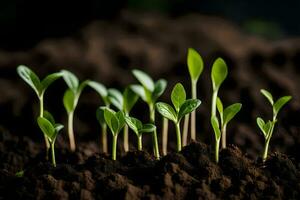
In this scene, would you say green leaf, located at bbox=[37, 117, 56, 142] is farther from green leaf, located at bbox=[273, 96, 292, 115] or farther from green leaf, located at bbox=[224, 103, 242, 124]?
green leaf, located at bbox=[273, 96, 292, 115]

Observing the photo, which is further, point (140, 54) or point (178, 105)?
point (140, 54)

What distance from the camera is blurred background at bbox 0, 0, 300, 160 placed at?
2139 mm

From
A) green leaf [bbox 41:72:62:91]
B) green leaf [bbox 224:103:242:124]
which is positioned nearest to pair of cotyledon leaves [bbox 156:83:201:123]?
green leaf [bbox 224:103:242:124]

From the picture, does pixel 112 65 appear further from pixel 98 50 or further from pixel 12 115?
pixel 12 115

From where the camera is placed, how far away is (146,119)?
2.20m

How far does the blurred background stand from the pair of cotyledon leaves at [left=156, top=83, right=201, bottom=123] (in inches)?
19.1

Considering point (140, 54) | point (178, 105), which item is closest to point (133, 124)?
point (178, 105)

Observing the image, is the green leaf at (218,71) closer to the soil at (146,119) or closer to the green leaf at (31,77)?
the soil at (146,119)

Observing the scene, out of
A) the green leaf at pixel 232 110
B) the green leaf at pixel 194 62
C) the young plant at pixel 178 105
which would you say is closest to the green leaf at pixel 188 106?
the young plant at pixel 178 105

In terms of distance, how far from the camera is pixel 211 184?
4.11 ft

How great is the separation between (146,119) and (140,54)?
19.4 inches

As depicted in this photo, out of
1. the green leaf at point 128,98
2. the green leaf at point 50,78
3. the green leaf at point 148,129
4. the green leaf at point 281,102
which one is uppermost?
the green leaf at point 50,78

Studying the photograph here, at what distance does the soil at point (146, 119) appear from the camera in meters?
1.25

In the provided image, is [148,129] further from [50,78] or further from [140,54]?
[140,54]
